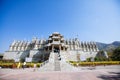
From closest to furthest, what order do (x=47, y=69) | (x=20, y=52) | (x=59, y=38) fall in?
(x=47, y=69)
(x=59, y=38)
(x=20, y=52)

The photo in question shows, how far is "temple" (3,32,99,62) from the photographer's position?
3897 centimetres

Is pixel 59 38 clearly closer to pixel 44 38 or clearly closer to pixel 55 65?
pixel 44 38

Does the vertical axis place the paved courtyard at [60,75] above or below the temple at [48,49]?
below

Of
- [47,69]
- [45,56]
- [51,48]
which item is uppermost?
[51,48]

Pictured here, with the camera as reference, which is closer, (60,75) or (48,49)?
(60,75)

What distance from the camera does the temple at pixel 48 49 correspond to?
3897cm

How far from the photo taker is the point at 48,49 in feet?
127

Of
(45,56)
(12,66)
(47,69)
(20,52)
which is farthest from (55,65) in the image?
(20,52)

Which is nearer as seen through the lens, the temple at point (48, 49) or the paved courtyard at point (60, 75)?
the paved courtyard at point (60, 75)

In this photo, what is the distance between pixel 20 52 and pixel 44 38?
10415 millimetres

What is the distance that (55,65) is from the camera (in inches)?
818

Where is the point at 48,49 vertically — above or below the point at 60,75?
above

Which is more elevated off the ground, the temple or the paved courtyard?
the temple

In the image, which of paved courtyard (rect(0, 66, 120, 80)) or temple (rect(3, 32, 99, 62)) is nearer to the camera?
paved courtyard (rect(0, 66, 120, 80))
